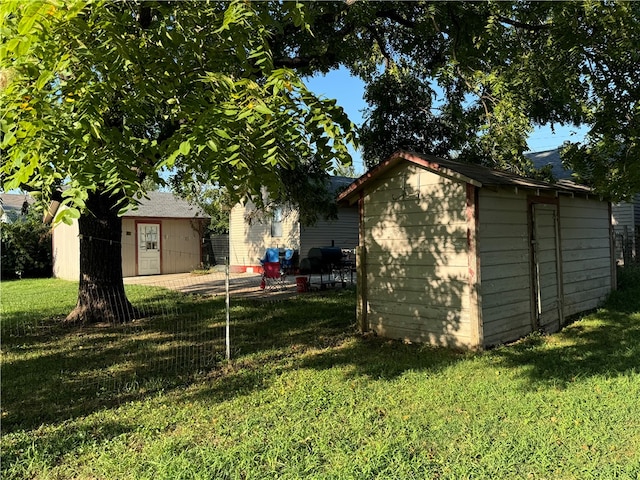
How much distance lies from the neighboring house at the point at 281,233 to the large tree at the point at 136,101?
13.5m

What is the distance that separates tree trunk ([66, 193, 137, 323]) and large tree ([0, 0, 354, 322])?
6.00 meters

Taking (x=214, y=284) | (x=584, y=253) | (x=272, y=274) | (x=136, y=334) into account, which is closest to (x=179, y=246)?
(x=214, y=284)

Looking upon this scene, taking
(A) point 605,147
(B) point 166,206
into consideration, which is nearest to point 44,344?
(A) point 605,147

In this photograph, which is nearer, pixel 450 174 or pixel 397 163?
pixel 450 174

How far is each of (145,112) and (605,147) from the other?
581 centimetres

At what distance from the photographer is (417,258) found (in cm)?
684

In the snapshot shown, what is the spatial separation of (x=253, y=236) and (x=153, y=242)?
3.94 m

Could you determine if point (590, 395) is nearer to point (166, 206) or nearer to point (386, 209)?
point (386, 209)

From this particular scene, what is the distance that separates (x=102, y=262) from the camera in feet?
29.0

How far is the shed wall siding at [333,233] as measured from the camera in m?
17.3

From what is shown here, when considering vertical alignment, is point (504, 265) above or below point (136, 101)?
below

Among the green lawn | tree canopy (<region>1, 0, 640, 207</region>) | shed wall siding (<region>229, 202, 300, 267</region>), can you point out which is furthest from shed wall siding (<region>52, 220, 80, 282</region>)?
tree canopy (<region>1, 0, 640, 207</region>)

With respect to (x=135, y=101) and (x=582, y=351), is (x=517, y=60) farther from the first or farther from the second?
(x=135, y=101)

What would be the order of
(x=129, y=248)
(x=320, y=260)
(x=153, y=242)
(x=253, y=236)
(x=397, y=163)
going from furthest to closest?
(x=253, y=236) < (x=153, y=242) < (x=129, y=248) < (x=320, y=260) < (x=397, y=163)
